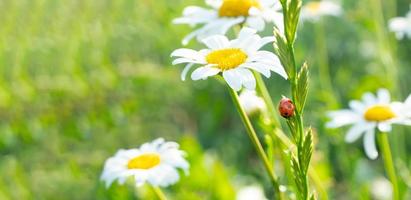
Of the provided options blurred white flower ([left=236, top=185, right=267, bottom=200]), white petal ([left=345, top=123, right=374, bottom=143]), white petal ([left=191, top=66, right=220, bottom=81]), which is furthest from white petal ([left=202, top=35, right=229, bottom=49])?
blurred white flower ([left=236, top=185, right=267, bottom=200])

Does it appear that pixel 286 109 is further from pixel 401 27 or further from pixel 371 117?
pixel 401 27

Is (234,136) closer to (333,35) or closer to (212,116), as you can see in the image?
(212,116)

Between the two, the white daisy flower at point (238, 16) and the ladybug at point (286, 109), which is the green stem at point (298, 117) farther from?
the white daisy flower at point (238, 16)

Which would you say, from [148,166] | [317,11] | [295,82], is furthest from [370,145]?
[317,11]

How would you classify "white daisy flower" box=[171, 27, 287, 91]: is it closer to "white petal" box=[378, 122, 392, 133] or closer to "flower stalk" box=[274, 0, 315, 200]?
"flower stalk" box=[274, 0, 315, 200]

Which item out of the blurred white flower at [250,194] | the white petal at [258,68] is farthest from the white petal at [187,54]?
the blurred white flower at [250,194]

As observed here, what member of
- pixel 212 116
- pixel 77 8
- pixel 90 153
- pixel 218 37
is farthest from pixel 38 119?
pixel 218 37
